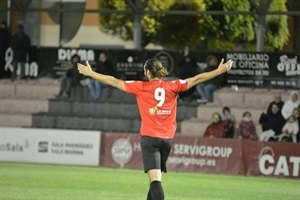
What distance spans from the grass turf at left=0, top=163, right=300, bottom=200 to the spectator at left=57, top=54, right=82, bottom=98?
5.92 m

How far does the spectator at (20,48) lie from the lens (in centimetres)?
3116

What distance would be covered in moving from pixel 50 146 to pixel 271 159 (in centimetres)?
656

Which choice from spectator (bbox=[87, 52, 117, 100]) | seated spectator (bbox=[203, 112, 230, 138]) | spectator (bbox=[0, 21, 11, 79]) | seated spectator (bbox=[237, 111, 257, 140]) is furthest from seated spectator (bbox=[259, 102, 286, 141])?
spectator (bbox=[0, 21, 11, 79])

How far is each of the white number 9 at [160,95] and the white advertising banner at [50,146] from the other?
14425mm

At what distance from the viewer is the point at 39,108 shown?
30875 millimetres

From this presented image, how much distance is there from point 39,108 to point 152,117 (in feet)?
64.3

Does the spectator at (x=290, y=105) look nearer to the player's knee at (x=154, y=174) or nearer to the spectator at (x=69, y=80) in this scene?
the spectator at (x=69, y=80)

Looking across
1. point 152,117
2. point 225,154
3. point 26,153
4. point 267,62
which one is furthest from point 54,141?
point 152,117

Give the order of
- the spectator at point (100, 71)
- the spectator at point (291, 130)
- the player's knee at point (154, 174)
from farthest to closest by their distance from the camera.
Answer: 1. the spectator at point (100, 71)
2. the spectator at point (291, 130)
3. the player's knee at point (154, 174)

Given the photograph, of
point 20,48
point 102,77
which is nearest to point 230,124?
point 20,48

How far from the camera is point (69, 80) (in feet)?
101

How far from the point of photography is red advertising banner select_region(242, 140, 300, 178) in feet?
77.3

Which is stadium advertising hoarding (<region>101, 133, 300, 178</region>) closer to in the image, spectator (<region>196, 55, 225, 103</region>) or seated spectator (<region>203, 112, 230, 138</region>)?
seated spectator (<region>203, 112, 230, 138</region>)

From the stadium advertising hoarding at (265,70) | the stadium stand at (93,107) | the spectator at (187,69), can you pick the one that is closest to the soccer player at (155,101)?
the stadium stand at (93,107)
